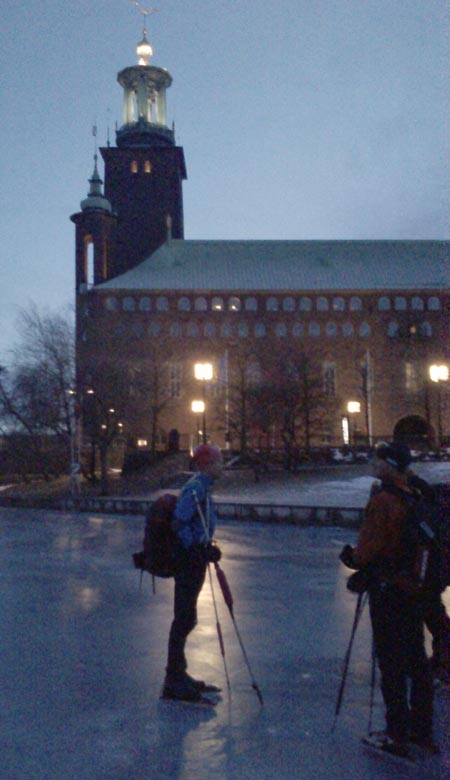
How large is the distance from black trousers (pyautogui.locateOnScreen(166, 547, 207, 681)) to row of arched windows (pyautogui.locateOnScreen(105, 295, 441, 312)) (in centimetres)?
6841

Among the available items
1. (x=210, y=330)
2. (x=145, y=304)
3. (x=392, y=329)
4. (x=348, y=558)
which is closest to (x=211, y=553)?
(x=348, y=558)

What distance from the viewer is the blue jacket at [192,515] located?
586 centimetres

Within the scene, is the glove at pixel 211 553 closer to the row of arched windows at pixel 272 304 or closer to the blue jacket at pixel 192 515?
the blue jacket at pixel 192 515

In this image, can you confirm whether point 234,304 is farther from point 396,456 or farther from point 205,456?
point 396,456

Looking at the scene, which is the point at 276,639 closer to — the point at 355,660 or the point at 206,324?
the point at 355,660

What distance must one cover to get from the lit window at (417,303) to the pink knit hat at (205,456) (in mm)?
71937

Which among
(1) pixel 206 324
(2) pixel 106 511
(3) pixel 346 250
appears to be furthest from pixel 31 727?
(3) pixel 346 250

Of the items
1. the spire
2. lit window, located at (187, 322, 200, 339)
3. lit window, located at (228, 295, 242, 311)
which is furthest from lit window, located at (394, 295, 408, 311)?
the spire

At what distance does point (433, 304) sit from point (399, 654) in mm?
73533

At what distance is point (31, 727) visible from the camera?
5285mm

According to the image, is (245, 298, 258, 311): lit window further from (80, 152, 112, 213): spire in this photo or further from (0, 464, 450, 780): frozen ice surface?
(0, 464, 450, 780): frozen ice surface

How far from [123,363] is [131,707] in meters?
43.7

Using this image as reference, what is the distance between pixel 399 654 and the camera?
4.97 m

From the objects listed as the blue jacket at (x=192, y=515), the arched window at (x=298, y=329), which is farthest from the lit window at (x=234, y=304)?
the blue jacket at (x=192, y=515)
